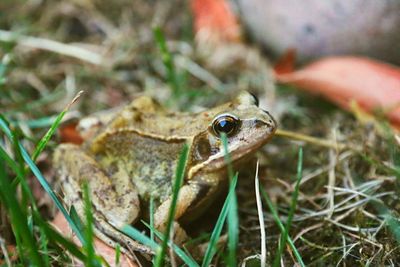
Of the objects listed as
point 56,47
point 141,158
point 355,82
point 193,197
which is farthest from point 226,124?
point 56,47

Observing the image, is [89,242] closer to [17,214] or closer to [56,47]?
[17,214]

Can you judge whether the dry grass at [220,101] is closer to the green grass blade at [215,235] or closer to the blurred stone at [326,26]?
the blurred stone at [326,26]

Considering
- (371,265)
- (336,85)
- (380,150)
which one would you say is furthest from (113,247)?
(336,85)

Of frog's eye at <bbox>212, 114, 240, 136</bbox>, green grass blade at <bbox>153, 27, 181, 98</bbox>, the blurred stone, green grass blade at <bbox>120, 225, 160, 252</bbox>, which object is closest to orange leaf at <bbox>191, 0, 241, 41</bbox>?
the blurred stone

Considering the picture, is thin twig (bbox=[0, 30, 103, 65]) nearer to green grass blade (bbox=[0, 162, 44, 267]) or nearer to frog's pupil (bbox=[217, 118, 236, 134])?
frog's pupil (bbox=[217, 118, 236, 134])

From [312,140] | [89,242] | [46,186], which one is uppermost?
[312,140]

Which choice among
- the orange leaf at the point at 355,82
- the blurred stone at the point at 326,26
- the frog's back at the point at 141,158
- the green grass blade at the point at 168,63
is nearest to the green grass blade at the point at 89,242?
the frog's back at the point at 141,158
